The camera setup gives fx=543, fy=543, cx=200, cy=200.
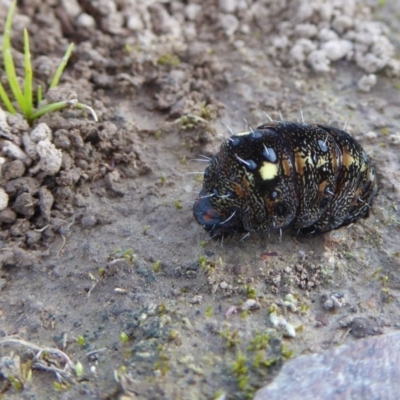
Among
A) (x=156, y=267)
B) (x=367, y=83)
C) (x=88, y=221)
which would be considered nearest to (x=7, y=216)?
(x=88, y=221)

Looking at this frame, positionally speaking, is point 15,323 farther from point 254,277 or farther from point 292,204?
point 292,204

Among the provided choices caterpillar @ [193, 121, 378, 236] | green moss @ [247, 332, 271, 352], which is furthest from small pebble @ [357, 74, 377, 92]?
green moss @ [247, 332, 271, 352]

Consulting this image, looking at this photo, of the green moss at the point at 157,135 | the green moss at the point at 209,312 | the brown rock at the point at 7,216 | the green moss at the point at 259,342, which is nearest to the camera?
the green moss at the point at 259,342

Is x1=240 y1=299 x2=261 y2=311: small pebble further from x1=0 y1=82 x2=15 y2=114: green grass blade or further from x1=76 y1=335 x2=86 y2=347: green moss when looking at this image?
x1=0 y1=82 x2=15 y2=114: green grass blade

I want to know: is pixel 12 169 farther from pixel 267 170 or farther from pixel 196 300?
pixel 267 170

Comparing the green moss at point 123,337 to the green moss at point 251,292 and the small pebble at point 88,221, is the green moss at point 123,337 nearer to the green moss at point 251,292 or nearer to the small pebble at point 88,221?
the green moss at point 251,292

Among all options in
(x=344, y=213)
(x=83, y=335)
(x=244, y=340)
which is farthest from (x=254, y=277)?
(x=83, y=335)

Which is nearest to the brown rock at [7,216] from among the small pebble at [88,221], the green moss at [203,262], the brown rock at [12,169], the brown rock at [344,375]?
the brown rock at [12,169]
